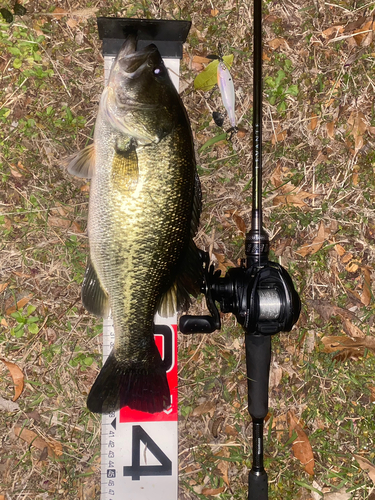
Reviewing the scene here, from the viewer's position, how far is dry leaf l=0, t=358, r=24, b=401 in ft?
8.23

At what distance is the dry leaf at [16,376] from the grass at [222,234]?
38 millimetres

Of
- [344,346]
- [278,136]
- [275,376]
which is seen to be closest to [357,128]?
[278,136]

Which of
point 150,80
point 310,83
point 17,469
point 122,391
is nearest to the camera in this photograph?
point 150,80

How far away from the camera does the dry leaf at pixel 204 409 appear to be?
2.60 meters

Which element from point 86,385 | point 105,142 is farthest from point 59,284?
point 105,142

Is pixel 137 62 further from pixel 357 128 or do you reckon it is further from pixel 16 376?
pixel 16 376

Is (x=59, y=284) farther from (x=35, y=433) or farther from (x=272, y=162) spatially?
(x=272, y=162)

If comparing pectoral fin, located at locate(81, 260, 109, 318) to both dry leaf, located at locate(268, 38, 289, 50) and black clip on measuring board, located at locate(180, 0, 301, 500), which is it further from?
dry leaf, located at locate(268, 38, 289, 50)

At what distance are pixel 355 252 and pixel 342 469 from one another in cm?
149

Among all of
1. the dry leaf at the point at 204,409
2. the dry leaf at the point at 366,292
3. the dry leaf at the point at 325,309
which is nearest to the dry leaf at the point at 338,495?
the dry leaf at the point at 204,409

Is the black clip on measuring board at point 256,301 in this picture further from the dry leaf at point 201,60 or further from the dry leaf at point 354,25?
the dry leaf at point 354,25

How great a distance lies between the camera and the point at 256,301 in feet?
6.57

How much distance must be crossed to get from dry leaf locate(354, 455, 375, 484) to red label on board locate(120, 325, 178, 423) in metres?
1.30

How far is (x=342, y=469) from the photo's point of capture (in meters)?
2.65
